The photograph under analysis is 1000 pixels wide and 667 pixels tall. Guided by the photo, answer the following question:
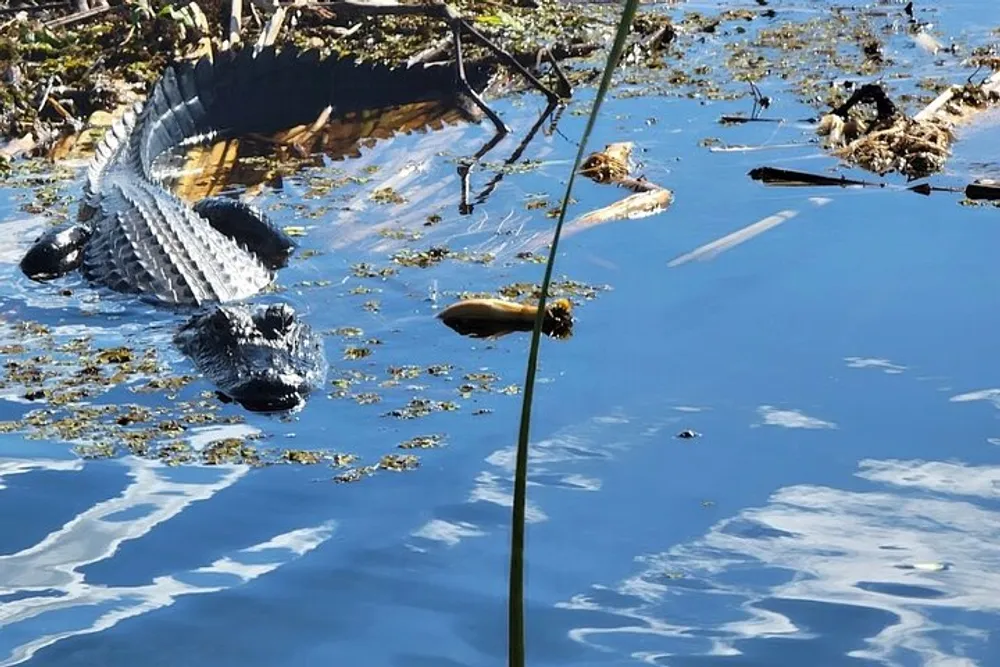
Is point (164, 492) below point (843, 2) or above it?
below

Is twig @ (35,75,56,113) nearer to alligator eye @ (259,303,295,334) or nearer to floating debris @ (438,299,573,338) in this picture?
alligator eye @ (259,303,295,334)

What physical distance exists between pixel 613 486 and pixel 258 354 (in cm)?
138

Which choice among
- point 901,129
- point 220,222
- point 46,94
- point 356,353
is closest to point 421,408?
point 356,353

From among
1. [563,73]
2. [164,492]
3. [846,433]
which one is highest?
[563,73]

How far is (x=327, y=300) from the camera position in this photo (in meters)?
5.02

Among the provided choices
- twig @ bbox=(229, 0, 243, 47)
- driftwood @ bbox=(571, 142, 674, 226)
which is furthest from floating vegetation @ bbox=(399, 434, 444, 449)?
twig @ bbox=(229, 0, 243, 47)

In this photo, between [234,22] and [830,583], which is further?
[234,22]

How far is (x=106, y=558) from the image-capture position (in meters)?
3.21

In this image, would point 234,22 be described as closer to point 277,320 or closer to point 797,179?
point 797,179

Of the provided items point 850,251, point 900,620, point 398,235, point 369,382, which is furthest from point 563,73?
point 900,620

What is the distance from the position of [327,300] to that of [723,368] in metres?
1.55

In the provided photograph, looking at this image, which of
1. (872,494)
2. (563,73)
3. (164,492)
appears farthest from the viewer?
(563,73)

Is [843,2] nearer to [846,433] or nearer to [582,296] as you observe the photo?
[582,296]

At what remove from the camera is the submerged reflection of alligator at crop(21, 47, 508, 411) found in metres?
4.38
